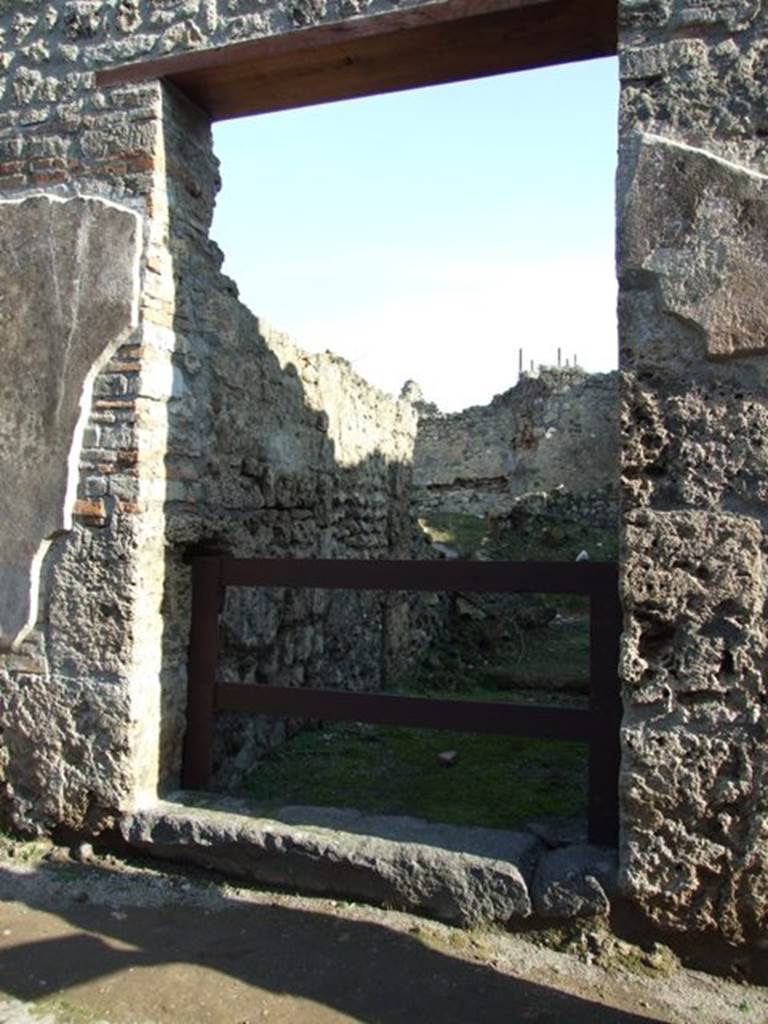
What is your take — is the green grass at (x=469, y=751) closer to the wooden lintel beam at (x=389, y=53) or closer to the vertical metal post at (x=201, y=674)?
the vertical metal post at (x=201, y=674)

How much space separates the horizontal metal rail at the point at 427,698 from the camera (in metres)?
2.91

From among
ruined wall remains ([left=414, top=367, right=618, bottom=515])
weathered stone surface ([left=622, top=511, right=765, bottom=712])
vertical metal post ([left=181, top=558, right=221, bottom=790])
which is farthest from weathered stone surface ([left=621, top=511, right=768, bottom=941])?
ruined wall remains ([left=414, top=367, right=618, bottom=515])

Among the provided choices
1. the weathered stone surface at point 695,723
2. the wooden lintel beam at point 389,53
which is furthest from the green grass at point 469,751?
the wooden lintel beam at point 389,53

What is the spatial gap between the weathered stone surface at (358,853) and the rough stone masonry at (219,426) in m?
0.25

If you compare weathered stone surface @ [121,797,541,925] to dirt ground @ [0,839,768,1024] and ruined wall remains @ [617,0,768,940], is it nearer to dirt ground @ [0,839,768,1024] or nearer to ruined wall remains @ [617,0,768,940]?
dirt ground @ [0,839,768,1024]

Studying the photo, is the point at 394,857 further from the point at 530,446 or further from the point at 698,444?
the point at 530,446

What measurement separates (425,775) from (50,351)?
2443 millimetres

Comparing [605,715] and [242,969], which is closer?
[242,969]

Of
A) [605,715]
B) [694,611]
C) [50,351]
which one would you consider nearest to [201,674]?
[50,351]

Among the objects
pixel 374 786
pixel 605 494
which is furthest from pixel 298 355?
pixel 605 494

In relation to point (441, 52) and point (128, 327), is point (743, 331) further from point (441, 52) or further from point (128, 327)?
point (128, 327)

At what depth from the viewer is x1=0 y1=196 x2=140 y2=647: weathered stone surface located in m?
3.28

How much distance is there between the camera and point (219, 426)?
3746mm

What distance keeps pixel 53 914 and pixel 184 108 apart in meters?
2.87
